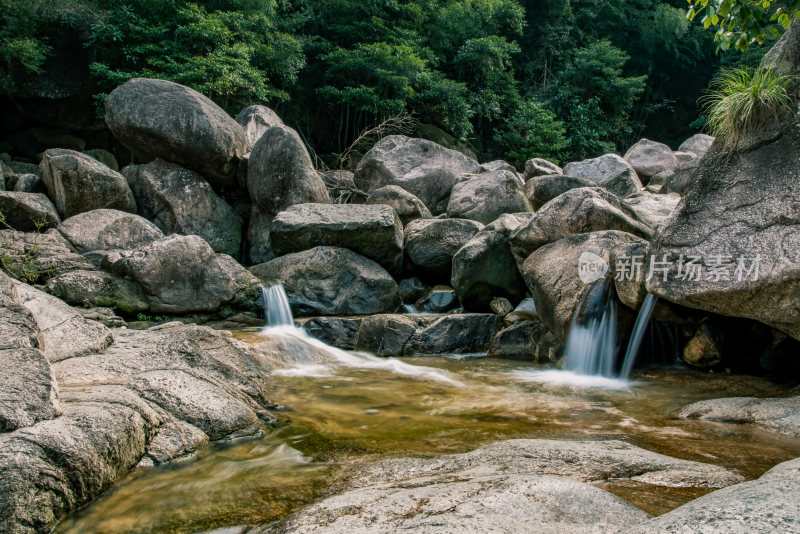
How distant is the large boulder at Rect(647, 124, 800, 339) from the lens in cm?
460

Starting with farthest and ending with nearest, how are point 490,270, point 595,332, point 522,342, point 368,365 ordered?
point 490,270, point 522,342, point 368,365, point 595,332

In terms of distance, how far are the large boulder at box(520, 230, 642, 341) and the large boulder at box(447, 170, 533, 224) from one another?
4494mm

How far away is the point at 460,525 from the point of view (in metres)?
1.92

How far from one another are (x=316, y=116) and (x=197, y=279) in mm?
14619

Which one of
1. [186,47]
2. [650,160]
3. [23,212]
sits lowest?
[23,212]

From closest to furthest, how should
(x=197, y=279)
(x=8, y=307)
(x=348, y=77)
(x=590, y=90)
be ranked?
1. (x=8, y=307)
2. (x=197, y=279)
3. (x=348, y=77)
4. (x=590, y=90)

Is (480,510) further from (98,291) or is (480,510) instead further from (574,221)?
(98,291)

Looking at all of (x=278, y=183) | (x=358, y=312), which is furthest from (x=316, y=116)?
(x=358, y=312)

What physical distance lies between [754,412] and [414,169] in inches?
442

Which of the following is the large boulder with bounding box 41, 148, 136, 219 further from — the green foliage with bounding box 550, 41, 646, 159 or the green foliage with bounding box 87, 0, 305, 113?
the green foliage with bounding box 550, 41, 646, 159

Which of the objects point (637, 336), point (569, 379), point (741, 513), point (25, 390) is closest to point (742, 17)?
point (741, 513)

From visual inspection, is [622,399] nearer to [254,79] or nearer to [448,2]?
[254,79]

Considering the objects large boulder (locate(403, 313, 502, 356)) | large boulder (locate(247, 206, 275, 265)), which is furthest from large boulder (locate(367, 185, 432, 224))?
large boulder (locate(403, 313, 502, 356))

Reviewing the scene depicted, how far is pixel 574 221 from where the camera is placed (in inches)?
289
